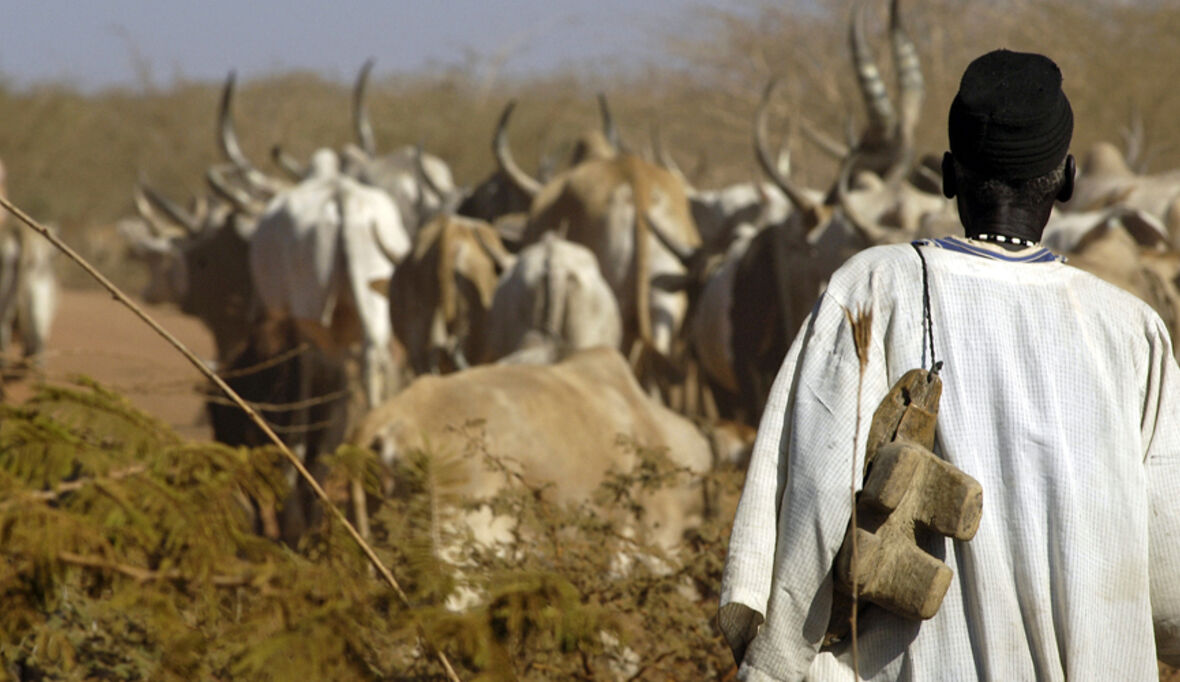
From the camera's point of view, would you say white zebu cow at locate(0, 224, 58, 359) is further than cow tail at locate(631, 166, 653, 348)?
Yes

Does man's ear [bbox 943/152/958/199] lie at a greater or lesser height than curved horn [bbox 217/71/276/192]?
greater

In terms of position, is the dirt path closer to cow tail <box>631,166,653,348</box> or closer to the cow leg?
the cow leg

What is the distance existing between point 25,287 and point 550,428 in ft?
25.5

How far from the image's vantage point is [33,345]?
11773mm

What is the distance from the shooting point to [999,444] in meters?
2.05

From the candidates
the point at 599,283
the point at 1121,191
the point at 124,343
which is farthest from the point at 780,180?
the point at 124,343

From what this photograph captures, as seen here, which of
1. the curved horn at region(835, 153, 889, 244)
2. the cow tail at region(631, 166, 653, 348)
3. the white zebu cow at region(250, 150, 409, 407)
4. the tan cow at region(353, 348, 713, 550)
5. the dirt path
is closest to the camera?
the tan cow at region(353, 348, 713, 550)

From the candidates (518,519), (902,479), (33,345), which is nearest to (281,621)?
(902,479)

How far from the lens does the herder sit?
2006 mm

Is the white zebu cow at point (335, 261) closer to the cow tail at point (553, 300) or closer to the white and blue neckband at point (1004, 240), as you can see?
the cow tail at point (553, 300)

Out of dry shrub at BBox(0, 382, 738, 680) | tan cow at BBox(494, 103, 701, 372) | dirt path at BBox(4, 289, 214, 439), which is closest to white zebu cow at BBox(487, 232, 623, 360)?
tan cow at BBox(494, 103, 701, 372)

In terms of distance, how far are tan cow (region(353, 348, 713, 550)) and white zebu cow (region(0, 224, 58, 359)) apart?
7226 mm

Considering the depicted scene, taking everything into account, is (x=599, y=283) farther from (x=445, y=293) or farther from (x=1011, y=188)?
(x=1011, y=188)

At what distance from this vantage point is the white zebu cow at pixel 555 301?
26.0ft
